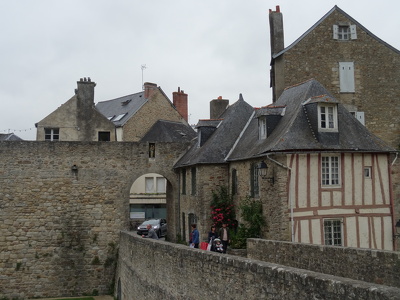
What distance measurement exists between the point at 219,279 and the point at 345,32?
1537cm

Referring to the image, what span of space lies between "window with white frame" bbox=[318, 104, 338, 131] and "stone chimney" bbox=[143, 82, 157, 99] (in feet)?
69.3

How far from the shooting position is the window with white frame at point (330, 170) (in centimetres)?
1302

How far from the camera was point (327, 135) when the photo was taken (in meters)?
13.2

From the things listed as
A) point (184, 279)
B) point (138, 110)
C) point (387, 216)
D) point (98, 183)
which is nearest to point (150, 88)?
point (138, 110)

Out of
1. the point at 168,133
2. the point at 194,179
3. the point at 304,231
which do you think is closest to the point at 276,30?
the point at 194,179

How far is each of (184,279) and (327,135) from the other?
6301mm

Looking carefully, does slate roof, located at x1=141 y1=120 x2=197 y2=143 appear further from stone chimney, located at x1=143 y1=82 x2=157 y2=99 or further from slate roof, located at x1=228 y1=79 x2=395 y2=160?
slate roof, located at x1=228 y1=79 x2=395 y2=160

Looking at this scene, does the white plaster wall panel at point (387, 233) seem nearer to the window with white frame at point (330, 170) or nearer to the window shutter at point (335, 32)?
the window with white frame at point (330, 170)

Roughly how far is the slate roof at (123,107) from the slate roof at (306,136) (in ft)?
61.2

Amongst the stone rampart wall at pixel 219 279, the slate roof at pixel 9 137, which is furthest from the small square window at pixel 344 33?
the slate roof at pixel 9 137

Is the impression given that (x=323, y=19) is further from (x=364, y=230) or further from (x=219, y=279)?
(x=219, y=279)

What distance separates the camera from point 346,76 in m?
20.0

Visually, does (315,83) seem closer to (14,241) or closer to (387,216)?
(387,216)

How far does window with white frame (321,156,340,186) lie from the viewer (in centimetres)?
1302
